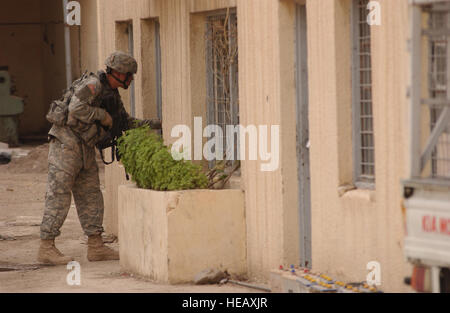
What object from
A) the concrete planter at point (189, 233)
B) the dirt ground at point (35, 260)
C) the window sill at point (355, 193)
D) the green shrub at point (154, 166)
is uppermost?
the green shrub at point (154, 166)

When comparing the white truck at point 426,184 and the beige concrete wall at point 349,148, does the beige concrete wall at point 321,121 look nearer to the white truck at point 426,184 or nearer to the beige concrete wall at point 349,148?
the beige concrete wall at point 349,148

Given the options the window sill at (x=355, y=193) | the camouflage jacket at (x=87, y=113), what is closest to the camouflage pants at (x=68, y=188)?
the camouflage jacket at (x=87, y=113)

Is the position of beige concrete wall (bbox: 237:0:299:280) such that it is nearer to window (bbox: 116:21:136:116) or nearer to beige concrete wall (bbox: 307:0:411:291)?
beige concrete wall (bbox: 307:0:411:291)

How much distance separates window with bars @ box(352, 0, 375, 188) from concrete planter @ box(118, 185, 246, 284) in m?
1.59

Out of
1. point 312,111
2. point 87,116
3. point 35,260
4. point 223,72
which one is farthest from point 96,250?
point 312,111

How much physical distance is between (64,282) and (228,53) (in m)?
2.68

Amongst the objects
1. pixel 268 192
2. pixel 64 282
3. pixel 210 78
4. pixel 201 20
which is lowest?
pixel 64 282

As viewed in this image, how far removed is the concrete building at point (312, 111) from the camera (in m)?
6.90

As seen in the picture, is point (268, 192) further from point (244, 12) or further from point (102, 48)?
point (102, 48)

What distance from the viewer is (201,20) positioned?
966cm

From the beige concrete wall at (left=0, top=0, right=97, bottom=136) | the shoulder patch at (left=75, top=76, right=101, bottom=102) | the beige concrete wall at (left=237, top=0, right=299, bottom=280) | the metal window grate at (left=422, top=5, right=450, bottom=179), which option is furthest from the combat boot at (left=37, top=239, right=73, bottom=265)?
the beige concrete wall at (left=0, top=0, right=97, bottom=136)

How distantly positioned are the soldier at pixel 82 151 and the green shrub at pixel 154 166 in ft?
2.31

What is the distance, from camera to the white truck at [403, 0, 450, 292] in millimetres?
5558

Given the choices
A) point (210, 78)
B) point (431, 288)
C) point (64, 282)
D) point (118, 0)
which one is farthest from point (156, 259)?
point (118, 0)
